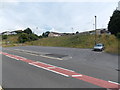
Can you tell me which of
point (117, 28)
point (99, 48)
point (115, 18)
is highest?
point (115, 18)

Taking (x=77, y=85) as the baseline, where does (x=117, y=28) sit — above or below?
above

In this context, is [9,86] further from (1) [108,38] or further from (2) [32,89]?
(1) [108,38]

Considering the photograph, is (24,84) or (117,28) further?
(117,28)

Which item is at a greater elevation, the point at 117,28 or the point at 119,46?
the point at 117,28

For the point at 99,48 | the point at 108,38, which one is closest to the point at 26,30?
the point at 108,38

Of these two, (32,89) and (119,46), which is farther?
(119,46)

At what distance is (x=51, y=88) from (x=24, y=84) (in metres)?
1.31

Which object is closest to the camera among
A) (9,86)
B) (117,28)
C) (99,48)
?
(9,86)

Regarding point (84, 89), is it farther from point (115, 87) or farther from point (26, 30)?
point (26, 30)

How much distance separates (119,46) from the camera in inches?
779

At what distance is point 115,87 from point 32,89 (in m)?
3.27

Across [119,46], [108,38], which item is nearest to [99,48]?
[119,46]

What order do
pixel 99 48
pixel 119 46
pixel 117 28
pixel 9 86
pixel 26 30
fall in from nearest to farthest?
1. pixel 9 86
2. pixel 119 46
3. pixel 99 48
4. pixel 117 28
5. pixel 26 30

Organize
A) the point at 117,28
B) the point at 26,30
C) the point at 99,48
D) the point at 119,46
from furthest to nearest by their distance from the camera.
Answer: the point at 26,30, the point at 117,28, the point at 99,48, the point at 119,46
